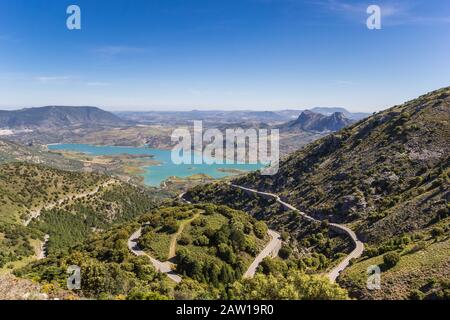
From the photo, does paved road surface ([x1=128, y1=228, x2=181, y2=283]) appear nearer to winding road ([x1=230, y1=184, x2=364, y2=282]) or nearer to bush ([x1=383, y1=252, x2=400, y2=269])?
winding road ([x1=230, y1=184, x2=364, y2=282])

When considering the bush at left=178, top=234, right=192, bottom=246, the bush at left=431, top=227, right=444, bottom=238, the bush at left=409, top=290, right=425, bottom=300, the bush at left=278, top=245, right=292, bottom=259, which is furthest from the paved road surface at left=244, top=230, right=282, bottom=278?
the bush at left=431, top=227, right=444, bottom=238

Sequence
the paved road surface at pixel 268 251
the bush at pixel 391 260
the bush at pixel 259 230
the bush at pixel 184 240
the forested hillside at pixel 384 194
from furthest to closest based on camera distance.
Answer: the bush at pixel 259 230 < the bush at pixel 184 240 < the paved road surface at pixel 268 251 < the bush at pixel 391 260 < the forested hillside at pixel 384 194

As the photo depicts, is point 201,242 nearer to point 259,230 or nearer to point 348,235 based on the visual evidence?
point 259,230

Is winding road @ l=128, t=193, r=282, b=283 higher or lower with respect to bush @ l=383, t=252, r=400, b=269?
lower

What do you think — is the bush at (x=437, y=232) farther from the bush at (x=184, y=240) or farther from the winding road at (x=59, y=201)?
the winding road at (x=59, y=201)

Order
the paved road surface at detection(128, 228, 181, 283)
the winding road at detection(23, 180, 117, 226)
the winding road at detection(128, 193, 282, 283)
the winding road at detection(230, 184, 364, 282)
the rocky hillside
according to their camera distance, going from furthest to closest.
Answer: the winding road at detection(23, 180, 117, 226) < the rocky hillside < the winding road at detection(230, 184, 364, 282) < the winding road at detection(128, 193, 282, 283) < the paved road surface at detection(128, 228, 181, 283)

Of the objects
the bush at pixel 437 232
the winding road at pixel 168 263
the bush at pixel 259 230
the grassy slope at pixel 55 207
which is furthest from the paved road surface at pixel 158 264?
the grassy slope at pixel 55 207

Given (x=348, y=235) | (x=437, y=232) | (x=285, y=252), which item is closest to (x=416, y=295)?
(x=437, y=232)
